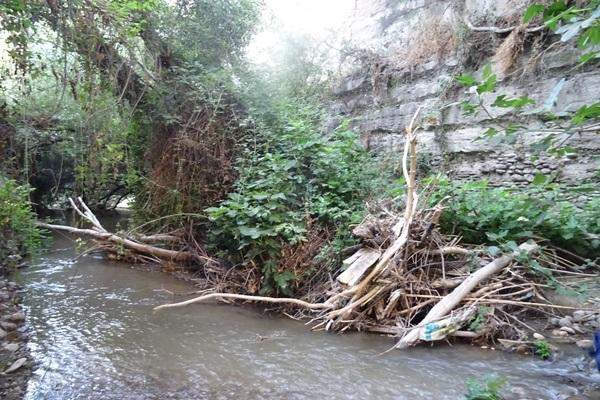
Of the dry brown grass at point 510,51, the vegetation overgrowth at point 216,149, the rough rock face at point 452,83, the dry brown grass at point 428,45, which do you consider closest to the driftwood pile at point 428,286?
the vegetation overgrowth at point 216,149

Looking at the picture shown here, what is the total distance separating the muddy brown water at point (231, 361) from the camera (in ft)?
8.84

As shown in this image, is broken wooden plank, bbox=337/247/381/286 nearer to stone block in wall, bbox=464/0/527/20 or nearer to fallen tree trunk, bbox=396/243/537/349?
fallen tree trunk, bbox=396/243/537/349

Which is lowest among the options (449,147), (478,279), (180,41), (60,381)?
(60,381)

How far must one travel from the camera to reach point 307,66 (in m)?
9.20

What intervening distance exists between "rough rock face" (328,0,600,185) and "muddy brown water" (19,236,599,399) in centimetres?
278

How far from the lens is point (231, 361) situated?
3.22 metres

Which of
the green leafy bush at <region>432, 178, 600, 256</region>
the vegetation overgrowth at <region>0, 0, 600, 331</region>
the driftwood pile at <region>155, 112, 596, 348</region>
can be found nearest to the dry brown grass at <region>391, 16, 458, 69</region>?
the vegetation overgrowth at <region>0, 0, 600, 331</region>

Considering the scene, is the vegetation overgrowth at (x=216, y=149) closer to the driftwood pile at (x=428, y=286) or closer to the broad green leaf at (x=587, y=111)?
the driftwood pile at (x=428, y=286)

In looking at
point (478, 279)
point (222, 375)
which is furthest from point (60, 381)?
point (478, 279)

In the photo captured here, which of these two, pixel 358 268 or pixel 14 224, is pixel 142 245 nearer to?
pixel 14 224

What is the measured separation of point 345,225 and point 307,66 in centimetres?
562

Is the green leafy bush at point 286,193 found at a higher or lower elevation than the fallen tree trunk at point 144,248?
higher

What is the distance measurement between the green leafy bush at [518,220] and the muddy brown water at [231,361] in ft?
4.87

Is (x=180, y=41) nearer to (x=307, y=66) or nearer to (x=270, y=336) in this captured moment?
(x=307, y=66)
